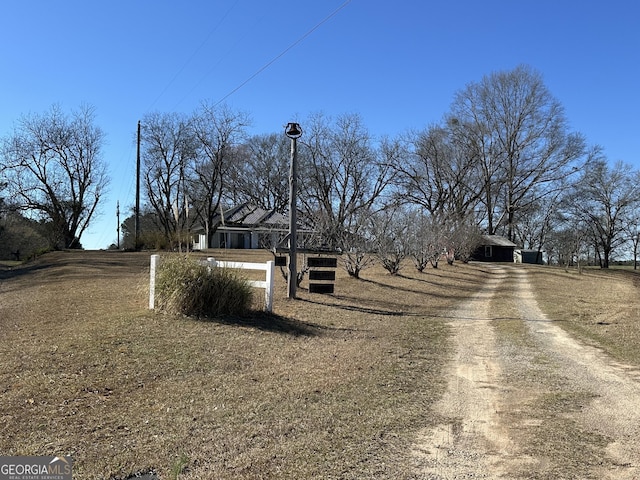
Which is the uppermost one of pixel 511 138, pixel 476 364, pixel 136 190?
pixel 511 138

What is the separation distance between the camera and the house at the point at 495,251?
5125 centimetres

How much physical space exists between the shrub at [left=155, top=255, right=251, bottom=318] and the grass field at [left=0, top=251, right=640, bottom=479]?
1.19 ft

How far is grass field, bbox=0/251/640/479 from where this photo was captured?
3.62 meters

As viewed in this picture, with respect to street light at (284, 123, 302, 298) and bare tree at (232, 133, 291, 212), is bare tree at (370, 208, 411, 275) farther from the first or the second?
bare tree at (232, 133, 291, 212)

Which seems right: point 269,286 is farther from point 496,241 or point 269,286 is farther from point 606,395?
point 496,241

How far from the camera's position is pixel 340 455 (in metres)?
3.68

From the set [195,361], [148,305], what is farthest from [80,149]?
[195,361]

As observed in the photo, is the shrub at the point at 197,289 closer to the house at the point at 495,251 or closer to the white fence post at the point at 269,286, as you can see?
the white fence post at the point at 269,286

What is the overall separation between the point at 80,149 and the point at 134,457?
43336 mm

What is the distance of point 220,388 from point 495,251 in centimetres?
5094

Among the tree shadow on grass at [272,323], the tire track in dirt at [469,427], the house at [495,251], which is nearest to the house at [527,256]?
the house at [495,251]

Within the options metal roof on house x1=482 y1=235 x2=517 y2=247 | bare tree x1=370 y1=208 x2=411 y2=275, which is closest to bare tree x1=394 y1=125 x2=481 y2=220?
metal roof on house x1=482 y1=235 x2=517 y2=247

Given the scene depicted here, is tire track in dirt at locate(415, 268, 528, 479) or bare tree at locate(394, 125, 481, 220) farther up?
bare tree at locate(394, 125, 481, 220)

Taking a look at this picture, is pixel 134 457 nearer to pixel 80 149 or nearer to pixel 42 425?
pixel 42 425
